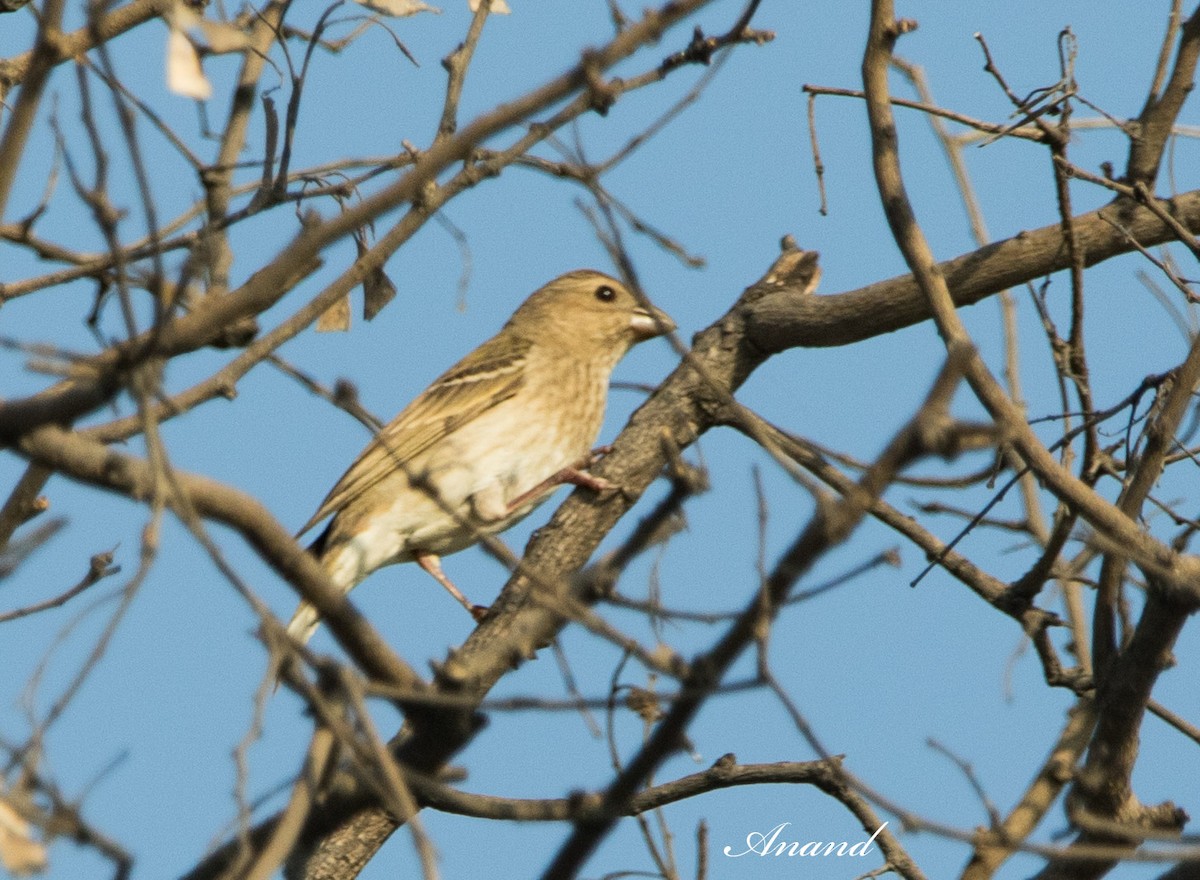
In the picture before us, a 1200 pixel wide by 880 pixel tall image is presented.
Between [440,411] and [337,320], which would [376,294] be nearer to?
[337,320]

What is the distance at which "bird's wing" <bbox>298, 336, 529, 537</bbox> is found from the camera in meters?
6.81

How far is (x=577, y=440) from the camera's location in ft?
24.0

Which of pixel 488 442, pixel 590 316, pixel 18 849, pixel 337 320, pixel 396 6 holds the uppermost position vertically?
pixel 590 316

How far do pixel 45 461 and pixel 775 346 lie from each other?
3.59 meters

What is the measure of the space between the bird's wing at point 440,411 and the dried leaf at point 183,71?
4176mm

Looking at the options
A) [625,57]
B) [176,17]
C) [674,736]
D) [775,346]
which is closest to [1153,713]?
[775,346]

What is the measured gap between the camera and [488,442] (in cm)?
712

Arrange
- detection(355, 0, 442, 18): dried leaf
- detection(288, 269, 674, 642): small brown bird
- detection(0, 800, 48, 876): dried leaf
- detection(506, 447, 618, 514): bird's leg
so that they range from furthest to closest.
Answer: detection(288, 269, 674, 642): small brown bird
detection(506, 447, 618, 514): bird's leg
detection(355, 0, 442, 18): dried leaf
detection(0, 800, 48, 876): dried leaf

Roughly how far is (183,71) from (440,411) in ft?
15.6

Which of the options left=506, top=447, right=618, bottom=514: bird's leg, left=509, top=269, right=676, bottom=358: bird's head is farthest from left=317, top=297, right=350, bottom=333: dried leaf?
left=509, top=269, right=676, bottom=358: bird's head

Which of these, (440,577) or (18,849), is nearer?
(18,849)

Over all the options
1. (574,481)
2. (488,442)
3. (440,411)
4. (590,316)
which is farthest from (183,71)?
(590,316)

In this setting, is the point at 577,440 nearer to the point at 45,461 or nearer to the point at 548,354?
the point at 548,354

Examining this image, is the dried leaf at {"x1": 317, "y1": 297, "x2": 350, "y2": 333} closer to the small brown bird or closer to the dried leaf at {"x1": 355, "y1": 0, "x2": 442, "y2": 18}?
the dried leaf at {"x1": 355, "y1": 0, "x2": 442, "y2": 18}
